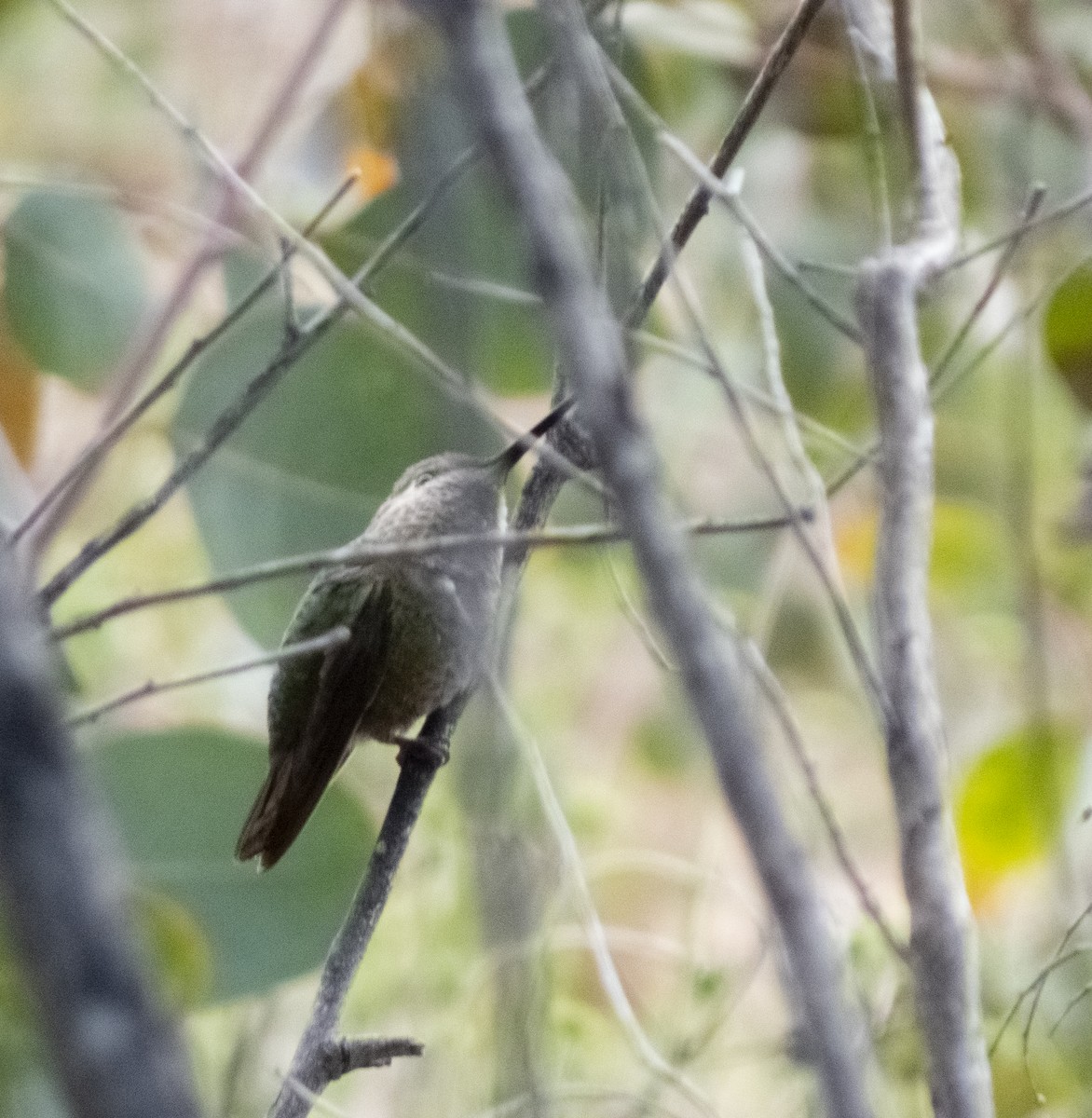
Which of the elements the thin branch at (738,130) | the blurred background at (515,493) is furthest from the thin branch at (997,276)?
the thin branch at (738,130)

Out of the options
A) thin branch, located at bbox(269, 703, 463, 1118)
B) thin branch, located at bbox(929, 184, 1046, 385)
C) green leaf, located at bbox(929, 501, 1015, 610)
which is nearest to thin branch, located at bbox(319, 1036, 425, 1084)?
thin branch, located at bbox(269, 703, 463, 1118)

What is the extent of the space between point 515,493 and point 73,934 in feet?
3.79

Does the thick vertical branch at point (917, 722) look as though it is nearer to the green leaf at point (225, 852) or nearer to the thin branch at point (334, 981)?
the thin branch at point (334, 981)

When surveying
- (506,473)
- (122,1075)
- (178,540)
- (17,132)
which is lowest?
(122,1075)

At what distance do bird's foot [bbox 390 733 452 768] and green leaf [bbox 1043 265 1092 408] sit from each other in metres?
0.63

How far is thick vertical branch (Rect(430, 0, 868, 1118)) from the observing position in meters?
0.37

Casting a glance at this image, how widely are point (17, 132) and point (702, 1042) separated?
188cm

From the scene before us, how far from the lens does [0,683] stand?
0.27 metres

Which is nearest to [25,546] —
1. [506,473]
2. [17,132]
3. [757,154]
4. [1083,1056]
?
[506,473]

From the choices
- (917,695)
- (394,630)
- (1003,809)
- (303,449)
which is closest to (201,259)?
(303,449)

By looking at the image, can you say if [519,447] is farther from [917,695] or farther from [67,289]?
[917,695]

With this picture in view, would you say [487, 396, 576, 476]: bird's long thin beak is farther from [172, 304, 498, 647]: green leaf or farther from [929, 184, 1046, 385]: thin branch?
[929, 184, 1046, 385]: thin branch

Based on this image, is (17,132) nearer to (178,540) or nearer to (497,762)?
(178,540)

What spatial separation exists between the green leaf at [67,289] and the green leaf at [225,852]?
35cm
